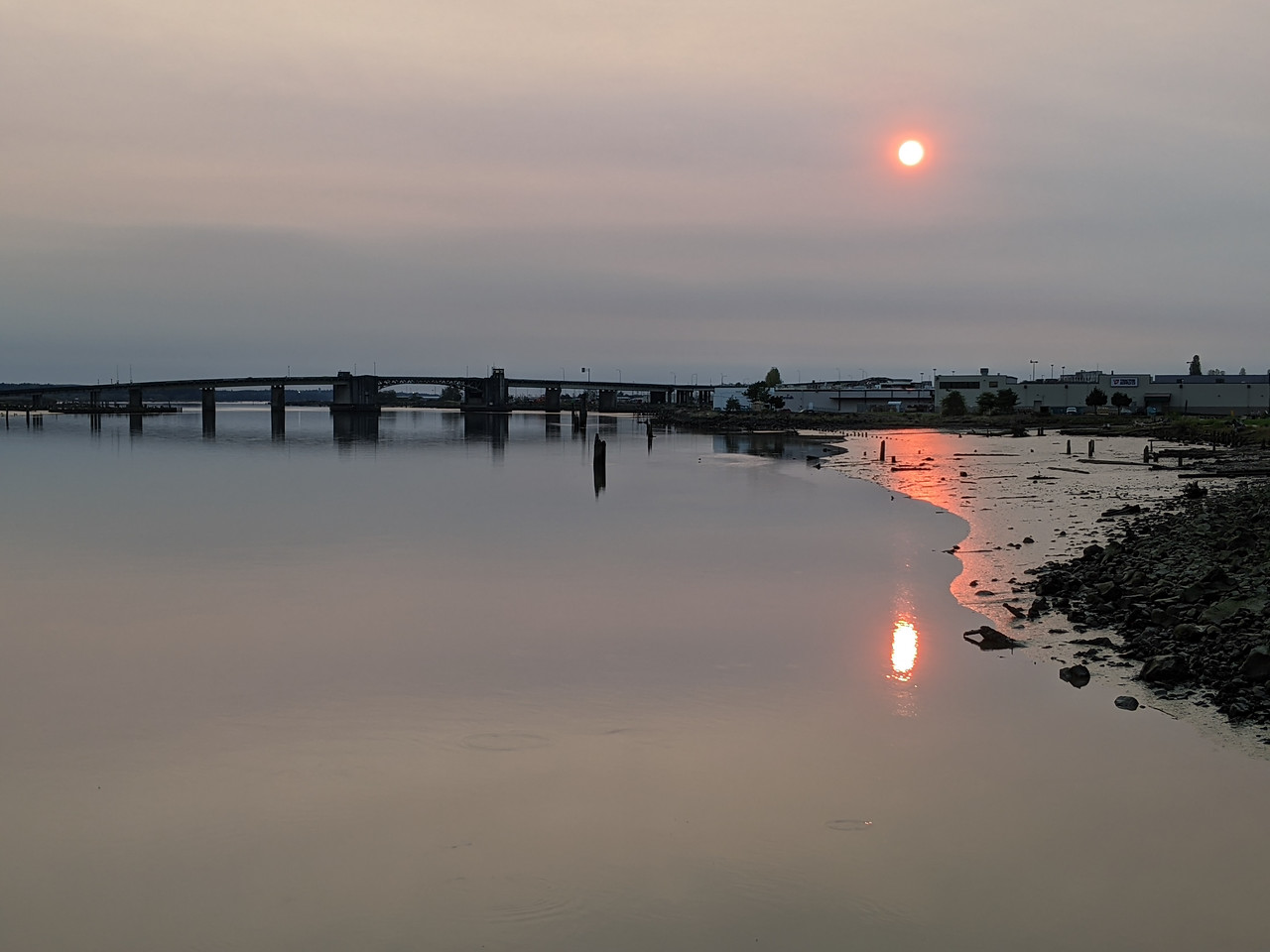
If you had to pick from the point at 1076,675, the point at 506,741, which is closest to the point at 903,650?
the point at 1076,675

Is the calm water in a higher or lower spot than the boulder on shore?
lower

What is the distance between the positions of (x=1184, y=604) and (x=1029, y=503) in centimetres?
2498

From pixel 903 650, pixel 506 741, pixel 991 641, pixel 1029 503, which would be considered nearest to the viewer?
pixel 506 741

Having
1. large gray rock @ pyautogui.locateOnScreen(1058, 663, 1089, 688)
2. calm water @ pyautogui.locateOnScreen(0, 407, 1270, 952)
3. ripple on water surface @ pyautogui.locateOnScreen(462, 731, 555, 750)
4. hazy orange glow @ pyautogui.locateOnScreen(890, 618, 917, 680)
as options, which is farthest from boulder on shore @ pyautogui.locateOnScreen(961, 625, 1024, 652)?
ripple on water surface @ pyautogui.locateOnScreen(462, 731, 555, 750)

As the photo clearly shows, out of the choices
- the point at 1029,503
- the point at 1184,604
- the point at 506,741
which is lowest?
the point at 506,741

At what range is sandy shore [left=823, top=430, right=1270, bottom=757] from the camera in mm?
18281

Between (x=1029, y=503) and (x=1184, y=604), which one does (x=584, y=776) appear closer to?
(x=1184, y=604)

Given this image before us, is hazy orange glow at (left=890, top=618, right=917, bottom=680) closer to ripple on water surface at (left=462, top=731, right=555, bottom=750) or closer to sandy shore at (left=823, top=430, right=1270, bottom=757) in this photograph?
sandy shore at (left=823, top=430, right=1270, bottom=757)

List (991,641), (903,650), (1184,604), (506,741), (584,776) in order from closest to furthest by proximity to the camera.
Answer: (584,776), (506,741), (1184,604), (991,641), (903,650)

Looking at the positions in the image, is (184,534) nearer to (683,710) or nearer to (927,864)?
(683,710)

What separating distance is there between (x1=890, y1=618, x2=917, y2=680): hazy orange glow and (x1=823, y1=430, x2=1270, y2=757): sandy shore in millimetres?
979

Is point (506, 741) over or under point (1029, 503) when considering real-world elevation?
under

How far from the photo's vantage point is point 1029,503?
43594 mm

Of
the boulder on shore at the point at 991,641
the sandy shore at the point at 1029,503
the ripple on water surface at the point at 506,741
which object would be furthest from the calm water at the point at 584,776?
the sandy shore at the point at 1029,503
